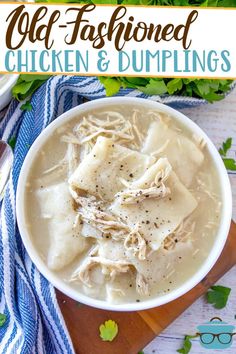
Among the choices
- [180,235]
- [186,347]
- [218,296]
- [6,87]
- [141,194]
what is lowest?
[186,347]

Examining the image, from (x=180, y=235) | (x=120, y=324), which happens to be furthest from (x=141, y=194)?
(x=120, y=324)

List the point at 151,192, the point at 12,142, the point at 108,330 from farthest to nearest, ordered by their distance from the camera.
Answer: the point at 12,142, the point at 108,330, the point at 151,192

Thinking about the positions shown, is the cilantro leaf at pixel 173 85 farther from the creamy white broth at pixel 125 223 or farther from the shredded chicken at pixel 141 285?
the shredded chicken at pixel 141 285

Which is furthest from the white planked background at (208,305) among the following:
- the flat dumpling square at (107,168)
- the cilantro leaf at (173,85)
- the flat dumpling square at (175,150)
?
the flat dumpling square at (107,168)

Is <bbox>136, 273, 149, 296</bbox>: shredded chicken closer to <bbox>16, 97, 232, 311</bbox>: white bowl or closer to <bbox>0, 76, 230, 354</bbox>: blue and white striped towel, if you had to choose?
<bbox>16, 97, 232, 311</bbox>: white bowl

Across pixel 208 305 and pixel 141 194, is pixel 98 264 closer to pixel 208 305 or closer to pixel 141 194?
pixel 141 194

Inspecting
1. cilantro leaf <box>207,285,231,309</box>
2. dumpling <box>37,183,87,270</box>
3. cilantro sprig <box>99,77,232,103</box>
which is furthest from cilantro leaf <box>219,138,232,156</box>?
dumpling <box>37,183,87,270</box>
